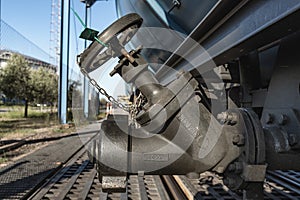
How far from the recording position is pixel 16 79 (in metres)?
17.1

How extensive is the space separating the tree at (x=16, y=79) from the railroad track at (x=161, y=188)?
44.7 feet

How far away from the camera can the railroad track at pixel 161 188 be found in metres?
3.63

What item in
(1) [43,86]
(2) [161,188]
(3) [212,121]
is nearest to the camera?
(3) [212,121]

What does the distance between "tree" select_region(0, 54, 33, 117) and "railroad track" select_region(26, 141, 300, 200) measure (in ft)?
44.7

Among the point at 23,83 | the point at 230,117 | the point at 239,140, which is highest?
the point at 23,83

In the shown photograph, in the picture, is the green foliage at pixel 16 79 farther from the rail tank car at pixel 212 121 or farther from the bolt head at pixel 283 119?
the bolt head at pixel 283 119

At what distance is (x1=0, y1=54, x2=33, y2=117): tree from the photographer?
16.4m

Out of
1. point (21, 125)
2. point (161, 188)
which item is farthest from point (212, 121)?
point (21, 125)

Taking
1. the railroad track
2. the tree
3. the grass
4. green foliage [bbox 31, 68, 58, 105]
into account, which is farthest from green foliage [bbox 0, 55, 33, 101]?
the railroad track

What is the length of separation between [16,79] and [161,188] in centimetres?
1561

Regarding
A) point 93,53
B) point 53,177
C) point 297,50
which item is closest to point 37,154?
point 53,177

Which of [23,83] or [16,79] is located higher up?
[16,79]

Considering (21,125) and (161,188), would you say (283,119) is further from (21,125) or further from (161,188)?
(21,125)

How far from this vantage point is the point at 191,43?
2.11 metres
